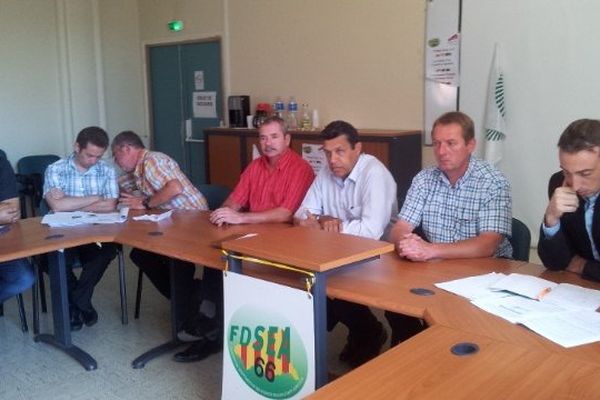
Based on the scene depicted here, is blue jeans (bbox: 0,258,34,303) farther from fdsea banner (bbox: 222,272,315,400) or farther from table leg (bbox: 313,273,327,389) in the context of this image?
table leg (bbox: 313,273,327,389)

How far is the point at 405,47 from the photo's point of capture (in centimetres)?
459

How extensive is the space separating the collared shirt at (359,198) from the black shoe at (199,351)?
2.74 feet

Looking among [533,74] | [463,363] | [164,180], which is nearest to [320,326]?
[463,363]

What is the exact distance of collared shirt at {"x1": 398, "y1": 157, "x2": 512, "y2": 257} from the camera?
99.7 inches

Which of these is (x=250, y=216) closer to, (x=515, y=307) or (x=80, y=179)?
(x=80, y=179)

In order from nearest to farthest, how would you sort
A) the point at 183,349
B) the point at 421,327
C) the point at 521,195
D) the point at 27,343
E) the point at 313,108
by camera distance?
the point at 421,327 → the point at 183,349 → the point at 27,343 → the point at 521,195 → the point at 313,108

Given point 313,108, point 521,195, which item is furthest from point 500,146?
point 313,108

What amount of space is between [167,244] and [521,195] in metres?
2.52

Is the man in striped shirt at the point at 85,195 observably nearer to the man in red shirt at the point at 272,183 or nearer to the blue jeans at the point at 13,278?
the blue jeans at the point at 13,278

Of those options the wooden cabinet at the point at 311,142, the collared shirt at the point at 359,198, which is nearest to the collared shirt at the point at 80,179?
the collared shirt at the point at 359,198

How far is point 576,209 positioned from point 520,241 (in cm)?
59

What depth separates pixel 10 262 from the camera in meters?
3.12

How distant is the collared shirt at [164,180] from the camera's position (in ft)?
12.4

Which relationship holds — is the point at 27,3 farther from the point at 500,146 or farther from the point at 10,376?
the point at 500,146
